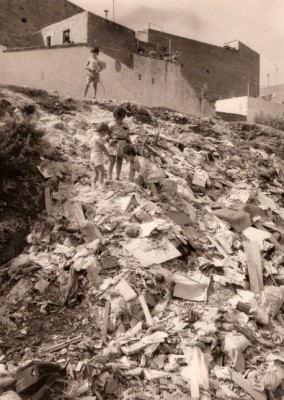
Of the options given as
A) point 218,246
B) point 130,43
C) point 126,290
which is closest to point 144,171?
point 218,246

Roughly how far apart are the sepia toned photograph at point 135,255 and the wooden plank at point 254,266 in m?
0.02

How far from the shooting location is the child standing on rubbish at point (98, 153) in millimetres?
7770

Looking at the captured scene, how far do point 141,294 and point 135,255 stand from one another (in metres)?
0.71

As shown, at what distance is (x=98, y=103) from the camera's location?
38.3 ft

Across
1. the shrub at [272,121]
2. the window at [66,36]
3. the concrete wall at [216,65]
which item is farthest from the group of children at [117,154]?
the concrete wall at [216,65]

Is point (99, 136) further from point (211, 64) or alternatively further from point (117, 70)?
point (211, 64)

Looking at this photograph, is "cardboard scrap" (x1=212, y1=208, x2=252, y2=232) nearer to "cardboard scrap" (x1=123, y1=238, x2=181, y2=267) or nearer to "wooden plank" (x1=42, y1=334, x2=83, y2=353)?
"cardboard scrap" (x1=123, y1=238, x2=181, y2=267)

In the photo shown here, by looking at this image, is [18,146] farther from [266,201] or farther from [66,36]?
[66,36]

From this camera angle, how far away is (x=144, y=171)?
8688 millimetres

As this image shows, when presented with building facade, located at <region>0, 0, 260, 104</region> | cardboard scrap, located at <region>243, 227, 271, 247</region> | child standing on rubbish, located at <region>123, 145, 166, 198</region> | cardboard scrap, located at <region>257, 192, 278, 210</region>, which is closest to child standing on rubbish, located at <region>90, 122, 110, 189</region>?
child standing on rubbish, located at <region>123, 145, 166, 198</region>

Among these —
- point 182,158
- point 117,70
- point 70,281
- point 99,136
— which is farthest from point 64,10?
point 70,281

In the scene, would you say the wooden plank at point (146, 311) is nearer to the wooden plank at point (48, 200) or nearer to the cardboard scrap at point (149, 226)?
the cardboard scrap at point (149, 226)

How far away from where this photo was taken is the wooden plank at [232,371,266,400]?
200 inches

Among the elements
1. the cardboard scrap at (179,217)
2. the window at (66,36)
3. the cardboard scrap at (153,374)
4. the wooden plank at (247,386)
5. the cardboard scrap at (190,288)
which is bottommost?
A: the wooden plank at (247,386)
